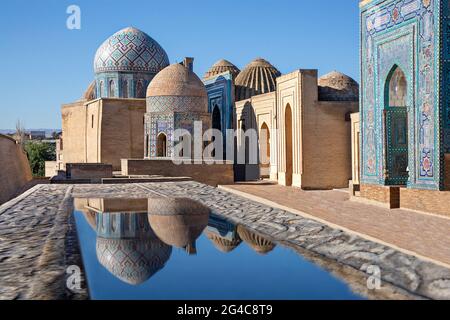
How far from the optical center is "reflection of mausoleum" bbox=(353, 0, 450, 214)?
8.49 meters

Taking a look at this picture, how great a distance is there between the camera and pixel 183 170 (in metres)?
16.4

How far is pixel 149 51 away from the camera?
2422cm

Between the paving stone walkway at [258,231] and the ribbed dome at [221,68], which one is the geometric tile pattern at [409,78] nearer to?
the paving stone walkway at [258,231]

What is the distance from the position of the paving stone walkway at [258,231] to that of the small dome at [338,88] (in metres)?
7.54

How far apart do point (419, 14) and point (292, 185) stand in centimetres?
814

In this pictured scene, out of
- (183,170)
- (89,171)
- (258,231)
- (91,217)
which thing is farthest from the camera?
(183,170)

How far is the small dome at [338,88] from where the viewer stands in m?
15.6

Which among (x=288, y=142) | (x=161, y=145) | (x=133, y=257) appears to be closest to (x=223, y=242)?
(x=133, y=257)

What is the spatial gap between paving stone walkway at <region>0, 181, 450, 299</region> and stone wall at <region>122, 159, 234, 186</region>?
711cm

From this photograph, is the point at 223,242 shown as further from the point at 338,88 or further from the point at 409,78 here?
the point at 338,88

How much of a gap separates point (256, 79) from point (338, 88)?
789 centimetres

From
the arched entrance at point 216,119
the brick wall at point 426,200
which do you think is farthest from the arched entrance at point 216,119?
the brick wall at point 426,200
